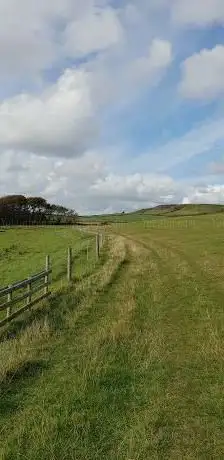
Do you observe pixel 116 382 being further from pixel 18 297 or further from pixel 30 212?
pixel 30 212

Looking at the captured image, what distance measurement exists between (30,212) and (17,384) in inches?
6869

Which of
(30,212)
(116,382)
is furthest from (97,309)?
(30,212)

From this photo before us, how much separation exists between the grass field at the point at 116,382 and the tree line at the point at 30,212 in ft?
508

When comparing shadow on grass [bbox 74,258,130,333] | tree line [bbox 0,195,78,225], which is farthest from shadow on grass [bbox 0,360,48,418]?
tree line [bbox 0,195,78,225]

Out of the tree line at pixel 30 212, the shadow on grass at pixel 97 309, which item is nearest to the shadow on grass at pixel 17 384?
the shadow on grass at pixel 97 309

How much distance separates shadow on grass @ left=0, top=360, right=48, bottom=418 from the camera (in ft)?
25.9

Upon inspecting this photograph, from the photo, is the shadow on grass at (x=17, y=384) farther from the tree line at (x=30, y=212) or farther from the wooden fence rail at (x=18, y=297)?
the tree line at (x=30, y=212)

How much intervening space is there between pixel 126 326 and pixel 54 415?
214 inches

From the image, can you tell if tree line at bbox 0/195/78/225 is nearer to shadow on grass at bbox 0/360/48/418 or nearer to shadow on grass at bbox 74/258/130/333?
shadow on grass at bbox 74/258/130/333

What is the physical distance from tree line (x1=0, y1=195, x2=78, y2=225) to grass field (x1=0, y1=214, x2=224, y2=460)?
15473 cm

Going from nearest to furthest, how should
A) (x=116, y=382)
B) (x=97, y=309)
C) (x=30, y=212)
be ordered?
(x=116, y=382), (x=97, y=309), (x=30, y=212)

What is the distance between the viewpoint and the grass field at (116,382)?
651 cm

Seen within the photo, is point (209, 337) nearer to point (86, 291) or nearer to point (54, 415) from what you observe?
point (54, 415)

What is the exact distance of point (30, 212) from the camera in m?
181
